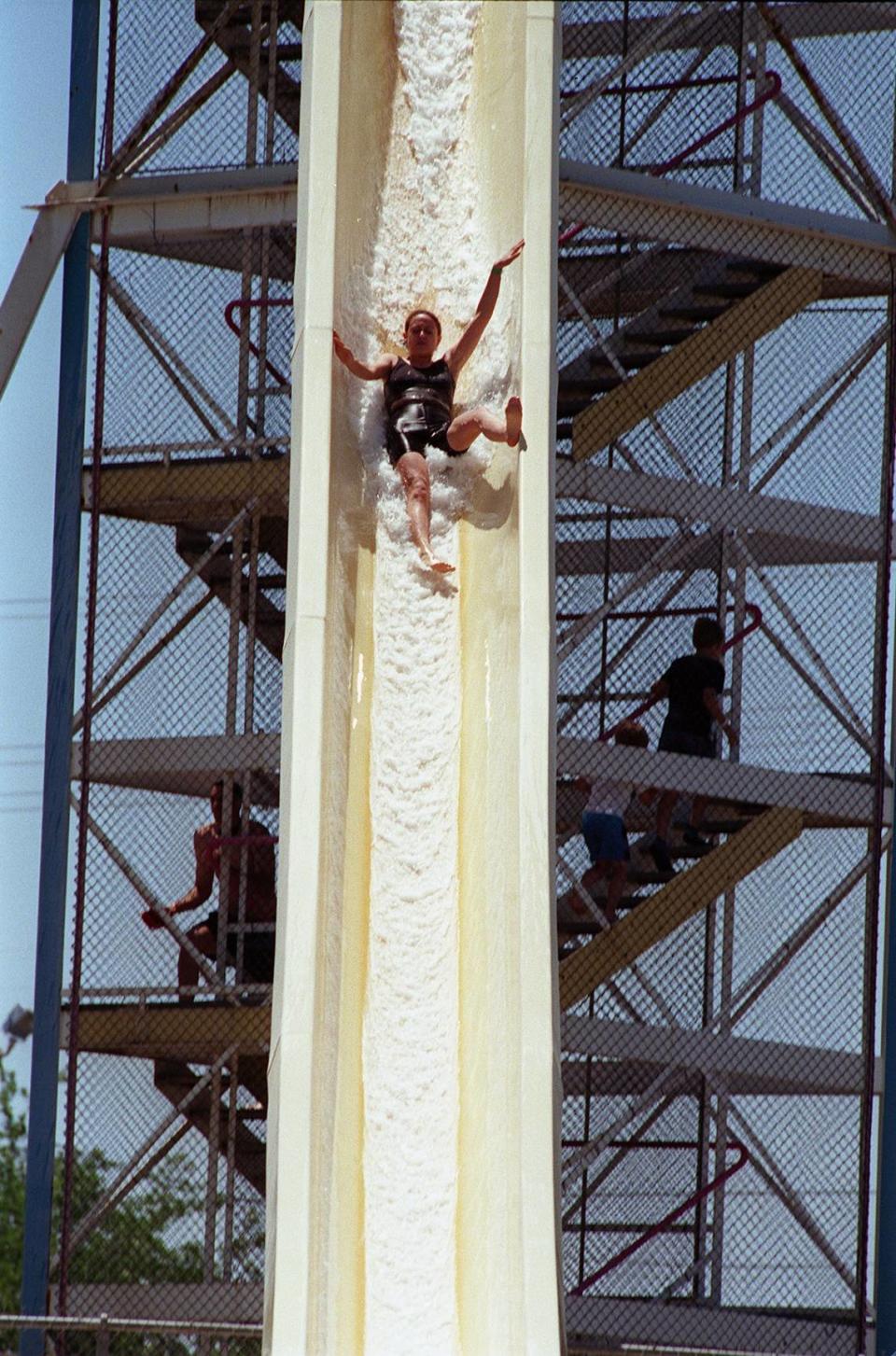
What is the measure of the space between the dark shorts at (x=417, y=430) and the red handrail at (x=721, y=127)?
12.0ft

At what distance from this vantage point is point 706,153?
1625cm

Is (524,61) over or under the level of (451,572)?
over

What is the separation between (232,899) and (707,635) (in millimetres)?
3071

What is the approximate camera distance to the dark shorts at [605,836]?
15641mm

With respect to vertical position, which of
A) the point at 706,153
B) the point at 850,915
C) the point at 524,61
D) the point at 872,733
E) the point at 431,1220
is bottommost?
the point at 431,1220

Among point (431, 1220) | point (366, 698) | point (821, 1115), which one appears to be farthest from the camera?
point (821, 1115)

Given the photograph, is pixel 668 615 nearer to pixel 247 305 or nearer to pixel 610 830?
pixel 610 830

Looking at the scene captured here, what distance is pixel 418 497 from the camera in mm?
12445

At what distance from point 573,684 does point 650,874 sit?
3.87 ft

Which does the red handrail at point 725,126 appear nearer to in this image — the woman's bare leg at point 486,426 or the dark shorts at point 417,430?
the woman's bare leg at point 486,426

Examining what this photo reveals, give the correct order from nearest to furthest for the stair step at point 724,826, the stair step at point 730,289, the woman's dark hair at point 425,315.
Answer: the woman's dark hair at point 425,315 → the stair step at point 724,826 → the stair step at point 730,289

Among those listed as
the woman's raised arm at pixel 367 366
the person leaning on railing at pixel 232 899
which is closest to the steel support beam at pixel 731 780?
the person leaning on railing at pixel 232 899

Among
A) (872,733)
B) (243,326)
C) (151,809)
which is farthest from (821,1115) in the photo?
(243,326)

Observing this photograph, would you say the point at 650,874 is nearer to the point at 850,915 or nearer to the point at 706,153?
the point at 850,915
